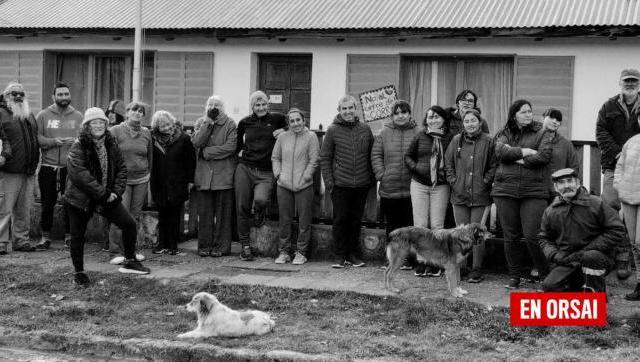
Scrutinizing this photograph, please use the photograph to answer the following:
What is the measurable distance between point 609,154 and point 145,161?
Result: 17.7 feet

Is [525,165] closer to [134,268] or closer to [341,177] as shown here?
[341,177]

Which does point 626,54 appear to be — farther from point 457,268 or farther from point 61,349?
point 61,349

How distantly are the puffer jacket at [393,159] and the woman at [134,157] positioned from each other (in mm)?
2831

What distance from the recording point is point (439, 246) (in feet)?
28.1

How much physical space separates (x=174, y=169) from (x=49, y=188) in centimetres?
185

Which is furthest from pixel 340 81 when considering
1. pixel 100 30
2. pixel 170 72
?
pixel 100 30

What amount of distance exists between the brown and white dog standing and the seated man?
0.83 metres

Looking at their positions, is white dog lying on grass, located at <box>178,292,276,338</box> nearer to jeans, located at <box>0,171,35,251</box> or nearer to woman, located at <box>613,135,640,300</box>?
woman, located at <box>613,135,640,300</box>

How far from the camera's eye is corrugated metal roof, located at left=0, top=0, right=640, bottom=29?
1318 centimetres

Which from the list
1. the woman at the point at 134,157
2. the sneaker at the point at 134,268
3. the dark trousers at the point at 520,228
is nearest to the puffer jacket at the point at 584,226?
the dark trousers at the point at 520,228

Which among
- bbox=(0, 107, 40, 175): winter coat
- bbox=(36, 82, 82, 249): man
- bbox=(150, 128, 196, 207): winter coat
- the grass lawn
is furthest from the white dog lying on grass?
bbox=(36, 82, 82, 249): man

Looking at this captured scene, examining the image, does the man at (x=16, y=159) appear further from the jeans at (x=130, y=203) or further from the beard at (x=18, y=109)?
the jeans at (x=130, y=203)

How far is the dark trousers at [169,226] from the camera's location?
10680 mm

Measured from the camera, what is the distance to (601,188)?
9414mm
